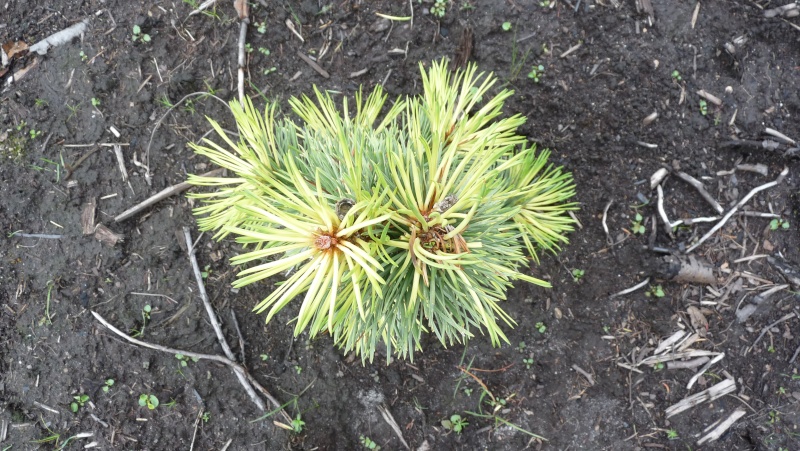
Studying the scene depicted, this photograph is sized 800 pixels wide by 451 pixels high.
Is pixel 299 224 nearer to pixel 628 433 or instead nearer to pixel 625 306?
pixel 625 306

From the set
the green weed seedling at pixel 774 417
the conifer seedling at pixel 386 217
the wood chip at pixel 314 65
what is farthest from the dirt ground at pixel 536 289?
the conifer seedling at pixel 386 217

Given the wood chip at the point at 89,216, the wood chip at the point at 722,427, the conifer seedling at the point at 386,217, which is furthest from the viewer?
the wood chip at the point at 89,216

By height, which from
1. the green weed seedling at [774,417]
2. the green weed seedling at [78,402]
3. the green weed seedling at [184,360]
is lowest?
the green weed seedling at [78,402]

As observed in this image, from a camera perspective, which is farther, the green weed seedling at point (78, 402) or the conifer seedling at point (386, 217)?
the green weed seedling at point (78, 402)

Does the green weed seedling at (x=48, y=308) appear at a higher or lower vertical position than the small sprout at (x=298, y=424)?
higher

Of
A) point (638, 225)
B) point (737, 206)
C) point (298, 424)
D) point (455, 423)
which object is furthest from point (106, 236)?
point (737, 206)

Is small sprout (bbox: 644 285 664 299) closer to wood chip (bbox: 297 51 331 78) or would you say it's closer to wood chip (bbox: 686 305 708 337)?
wood chip (bbox: 686 305 708 337)

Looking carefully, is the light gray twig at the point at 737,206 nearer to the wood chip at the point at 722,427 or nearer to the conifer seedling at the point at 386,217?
the wood chip at the point at 722,427
